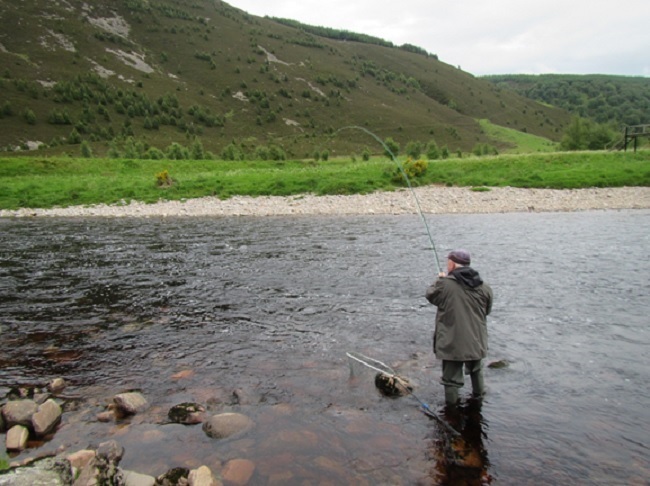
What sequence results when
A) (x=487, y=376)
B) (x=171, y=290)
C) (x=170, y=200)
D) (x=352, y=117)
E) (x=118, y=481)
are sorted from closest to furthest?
(x=118, y=481) < (x=487, y=376) < (x=171, y=290) < (x=170, y=200) < (x=352, y=117)

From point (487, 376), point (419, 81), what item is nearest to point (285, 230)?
point (487, 376)

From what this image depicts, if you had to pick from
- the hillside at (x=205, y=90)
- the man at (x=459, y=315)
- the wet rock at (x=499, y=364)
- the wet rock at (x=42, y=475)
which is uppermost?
the hillside at (x=205, y=90)

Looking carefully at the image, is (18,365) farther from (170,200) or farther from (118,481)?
(170,200)

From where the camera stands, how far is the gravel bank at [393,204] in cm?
2997

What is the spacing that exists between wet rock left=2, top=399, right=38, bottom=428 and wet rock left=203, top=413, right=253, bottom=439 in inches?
96.8

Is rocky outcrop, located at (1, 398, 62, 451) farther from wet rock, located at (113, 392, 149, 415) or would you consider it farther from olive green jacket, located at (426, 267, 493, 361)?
olive green jacket, located at (426, 267, 493, 361)

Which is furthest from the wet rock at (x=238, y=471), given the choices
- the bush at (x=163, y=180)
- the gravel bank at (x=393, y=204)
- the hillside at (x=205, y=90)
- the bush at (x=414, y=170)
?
the hillside at (x=205, y=90)

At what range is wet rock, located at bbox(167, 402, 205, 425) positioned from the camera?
6391 millimetres

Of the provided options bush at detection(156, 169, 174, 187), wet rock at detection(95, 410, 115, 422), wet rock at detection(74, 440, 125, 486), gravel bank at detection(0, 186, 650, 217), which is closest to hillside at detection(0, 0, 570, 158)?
bush at detection(156, 169, 174, 187)

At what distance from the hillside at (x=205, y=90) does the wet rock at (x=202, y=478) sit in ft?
201

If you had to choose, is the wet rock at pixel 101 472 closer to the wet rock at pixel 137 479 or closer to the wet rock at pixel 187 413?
the wet rock at pixel 137 479

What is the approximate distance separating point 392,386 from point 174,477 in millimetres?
3509

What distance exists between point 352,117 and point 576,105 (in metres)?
127

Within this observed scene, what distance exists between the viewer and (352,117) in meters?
130
